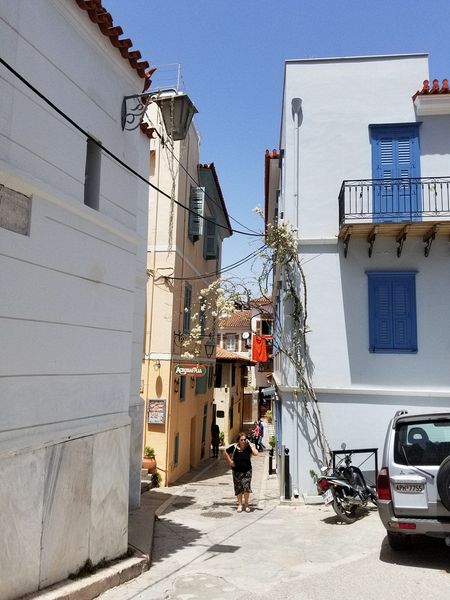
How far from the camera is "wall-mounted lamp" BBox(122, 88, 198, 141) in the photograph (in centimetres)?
746

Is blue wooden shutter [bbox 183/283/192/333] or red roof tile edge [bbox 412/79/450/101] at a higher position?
red roof tile edge [bbox 412/79/450/101]

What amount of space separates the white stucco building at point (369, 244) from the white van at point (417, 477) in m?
5.07

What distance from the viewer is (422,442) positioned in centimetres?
665

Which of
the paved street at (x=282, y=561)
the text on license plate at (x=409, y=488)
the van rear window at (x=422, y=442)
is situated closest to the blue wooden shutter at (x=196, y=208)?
the paved street at (x=282, y=561)

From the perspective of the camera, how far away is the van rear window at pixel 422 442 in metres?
6.47

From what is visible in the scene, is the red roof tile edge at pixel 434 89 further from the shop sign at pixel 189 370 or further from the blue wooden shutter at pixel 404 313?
the shop sign at pixel 189 370

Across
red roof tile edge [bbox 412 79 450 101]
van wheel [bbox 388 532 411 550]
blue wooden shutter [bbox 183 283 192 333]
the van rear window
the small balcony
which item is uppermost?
red roof tile edge [bbox 412 79 450 101]

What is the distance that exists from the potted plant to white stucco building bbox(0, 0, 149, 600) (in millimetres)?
8210

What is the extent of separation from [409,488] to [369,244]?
22.5 feet

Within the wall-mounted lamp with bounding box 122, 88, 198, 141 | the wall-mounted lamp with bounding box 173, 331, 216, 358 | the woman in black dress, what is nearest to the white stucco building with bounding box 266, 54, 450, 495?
the woman in black dress

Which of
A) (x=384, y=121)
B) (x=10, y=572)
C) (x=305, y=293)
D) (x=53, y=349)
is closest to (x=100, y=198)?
(x=53, y=349)

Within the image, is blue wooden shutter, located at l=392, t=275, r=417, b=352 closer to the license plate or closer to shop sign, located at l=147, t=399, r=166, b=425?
the license plate

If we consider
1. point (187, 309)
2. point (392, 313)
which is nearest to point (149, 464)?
point (187, 309)

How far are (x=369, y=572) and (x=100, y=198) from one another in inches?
221
